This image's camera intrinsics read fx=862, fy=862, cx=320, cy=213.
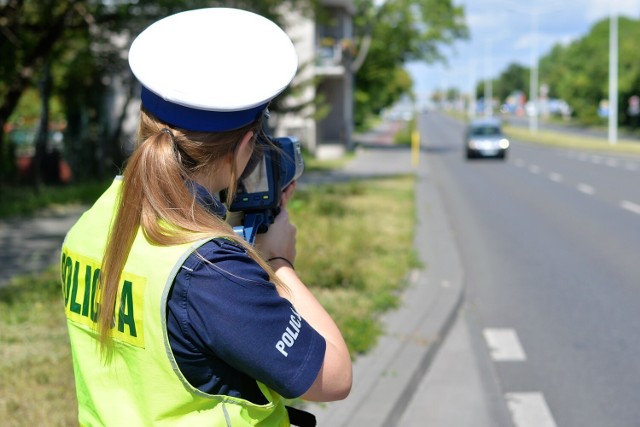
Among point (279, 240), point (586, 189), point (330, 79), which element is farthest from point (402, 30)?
point (279, 240)

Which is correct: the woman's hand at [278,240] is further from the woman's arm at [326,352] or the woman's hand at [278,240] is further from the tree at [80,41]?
the tree at [80,41]

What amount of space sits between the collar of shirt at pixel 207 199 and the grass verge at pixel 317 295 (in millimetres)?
2822

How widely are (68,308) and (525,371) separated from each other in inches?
171

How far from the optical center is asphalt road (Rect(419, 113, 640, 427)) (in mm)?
5012

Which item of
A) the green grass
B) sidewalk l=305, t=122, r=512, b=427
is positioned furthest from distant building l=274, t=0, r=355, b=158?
sidewalk l=305, t=122, r=512, b=427

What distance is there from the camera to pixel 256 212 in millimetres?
1679

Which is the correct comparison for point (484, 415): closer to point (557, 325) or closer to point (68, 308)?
point (557, 325)

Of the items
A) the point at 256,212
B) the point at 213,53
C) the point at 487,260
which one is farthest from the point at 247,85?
the point at 487,260

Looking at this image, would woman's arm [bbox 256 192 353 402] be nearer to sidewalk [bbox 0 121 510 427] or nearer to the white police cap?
the white police cap

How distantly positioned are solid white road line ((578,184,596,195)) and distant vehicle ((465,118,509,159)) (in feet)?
43.8

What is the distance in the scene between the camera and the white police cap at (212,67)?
1.40 metres

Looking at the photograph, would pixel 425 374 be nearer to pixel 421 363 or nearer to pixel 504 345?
pixel 421 363

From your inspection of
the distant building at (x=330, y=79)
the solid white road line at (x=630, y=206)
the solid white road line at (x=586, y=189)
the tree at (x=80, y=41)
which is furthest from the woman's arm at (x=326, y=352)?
the distant building at (x=330, y=79)

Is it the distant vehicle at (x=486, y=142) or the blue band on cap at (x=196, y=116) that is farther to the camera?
the distant vehicle at (x=486, y=142)
